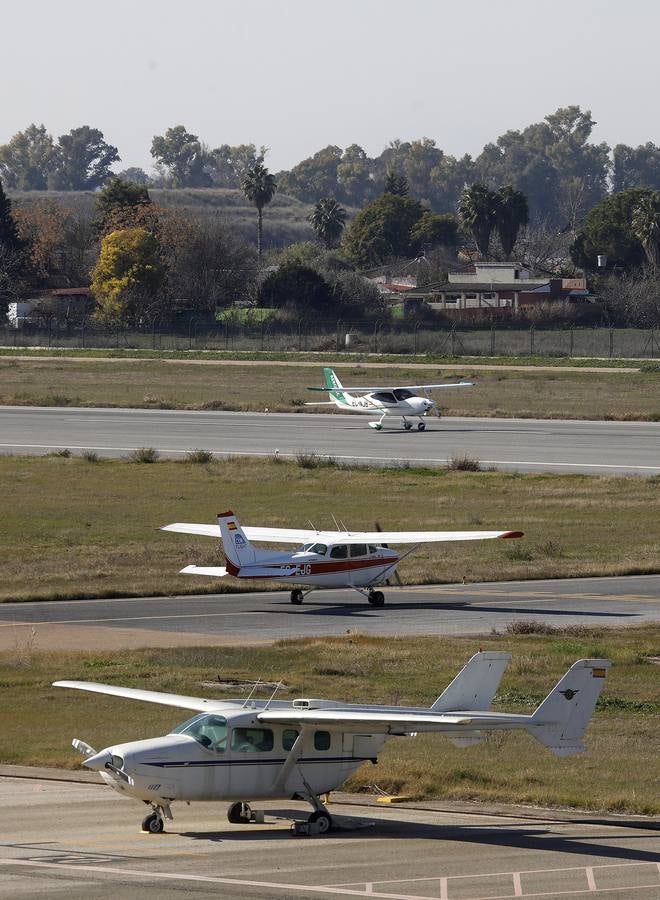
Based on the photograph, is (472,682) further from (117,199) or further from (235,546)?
(117,199)

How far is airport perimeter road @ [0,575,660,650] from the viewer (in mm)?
35438

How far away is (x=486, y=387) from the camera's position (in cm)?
10369

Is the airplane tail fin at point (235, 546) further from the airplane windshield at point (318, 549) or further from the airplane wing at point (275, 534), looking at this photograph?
the airplane wing at point (275, 534)

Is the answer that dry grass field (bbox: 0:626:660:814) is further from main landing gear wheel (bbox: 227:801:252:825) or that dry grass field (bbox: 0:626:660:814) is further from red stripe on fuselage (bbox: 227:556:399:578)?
red stripe on fuselage (bbox: 227:556:399:578)

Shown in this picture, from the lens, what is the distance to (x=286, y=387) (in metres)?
106

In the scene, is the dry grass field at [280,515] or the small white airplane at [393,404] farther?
the small white airplane at [393,404]

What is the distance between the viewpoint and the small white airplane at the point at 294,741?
1811 centimetres

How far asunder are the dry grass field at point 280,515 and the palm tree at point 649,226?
391 feet

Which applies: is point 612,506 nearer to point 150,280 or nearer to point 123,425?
point 123,425

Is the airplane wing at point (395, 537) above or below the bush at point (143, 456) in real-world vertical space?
→ above

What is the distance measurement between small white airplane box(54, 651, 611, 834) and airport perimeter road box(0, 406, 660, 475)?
144 ft

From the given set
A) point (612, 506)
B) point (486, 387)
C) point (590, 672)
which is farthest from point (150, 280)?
point (590, 672)

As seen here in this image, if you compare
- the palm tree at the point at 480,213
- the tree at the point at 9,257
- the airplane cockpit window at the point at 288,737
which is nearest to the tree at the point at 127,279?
the tree at the point at 9,257

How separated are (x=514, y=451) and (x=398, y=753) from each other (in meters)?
46.3
